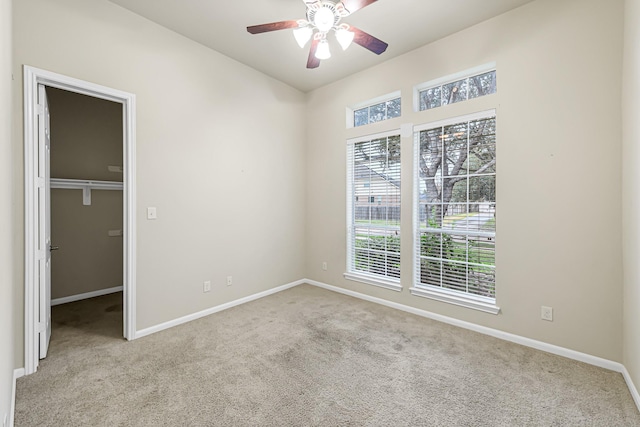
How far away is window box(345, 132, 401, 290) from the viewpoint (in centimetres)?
369

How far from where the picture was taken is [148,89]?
9.33ft

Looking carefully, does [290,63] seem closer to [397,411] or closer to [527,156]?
[527,156]

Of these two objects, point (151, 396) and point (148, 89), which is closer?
point (151, 396)

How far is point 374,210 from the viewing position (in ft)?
12.8

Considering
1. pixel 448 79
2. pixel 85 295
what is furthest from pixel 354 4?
pixel 85 295

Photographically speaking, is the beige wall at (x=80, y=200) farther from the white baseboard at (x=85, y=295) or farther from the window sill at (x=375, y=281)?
the window sill at (x=375, y=281)

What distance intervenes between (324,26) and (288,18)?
2.66 ft

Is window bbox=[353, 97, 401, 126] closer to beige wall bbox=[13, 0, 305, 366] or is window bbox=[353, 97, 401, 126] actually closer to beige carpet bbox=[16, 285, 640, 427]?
beige wall bbox=[13, 0, 305, 366]

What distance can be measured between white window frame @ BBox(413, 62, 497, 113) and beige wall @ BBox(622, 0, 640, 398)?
983 mm

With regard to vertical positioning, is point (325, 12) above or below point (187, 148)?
above

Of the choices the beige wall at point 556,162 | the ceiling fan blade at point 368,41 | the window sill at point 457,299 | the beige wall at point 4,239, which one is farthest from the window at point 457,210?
the beige wall at point 4,239

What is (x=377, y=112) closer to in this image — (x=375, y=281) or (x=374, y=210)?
(x=374, y=210)

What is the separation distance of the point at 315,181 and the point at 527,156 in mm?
2734

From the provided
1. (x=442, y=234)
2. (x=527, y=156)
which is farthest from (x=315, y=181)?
(x=527, y=156)
